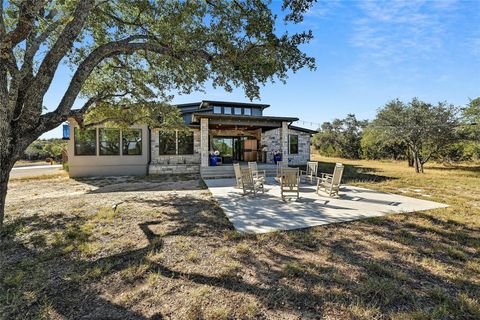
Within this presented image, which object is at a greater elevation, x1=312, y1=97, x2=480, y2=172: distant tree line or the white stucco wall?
x1=312, y1=97, x2=480, y2=172: distant tree line

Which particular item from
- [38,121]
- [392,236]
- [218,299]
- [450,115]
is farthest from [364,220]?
[450,115]

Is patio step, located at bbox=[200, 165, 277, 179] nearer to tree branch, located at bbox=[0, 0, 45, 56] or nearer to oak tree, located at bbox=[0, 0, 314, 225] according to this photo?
oak tree, located at bbox=[0, 0, 314, 225]

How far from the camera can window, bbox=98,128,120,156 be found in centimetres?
1309

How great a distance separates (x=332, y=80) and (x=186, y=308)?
12.8 m

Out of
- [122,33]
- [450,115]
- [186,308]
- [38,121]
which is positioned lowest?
[186,308]

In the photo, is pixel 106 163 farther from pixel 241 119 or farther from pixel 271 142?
pixel 271 142

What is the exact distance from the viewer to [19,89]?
327 centimetres

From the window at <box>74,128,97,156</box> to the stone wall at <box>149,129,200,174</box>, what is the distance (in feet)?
10.6

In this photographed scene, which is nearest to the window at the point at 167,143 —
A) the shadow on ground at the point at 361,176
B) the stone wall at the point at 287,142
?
the stone wall at the point at 287,142

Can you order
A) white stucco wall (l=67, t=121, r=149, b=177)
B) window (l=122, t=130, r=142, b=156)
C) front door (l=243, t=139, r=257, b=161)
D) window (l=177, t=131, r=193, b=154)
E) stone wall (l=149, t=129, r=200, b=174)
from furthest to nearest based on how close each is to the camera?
front door (l=243, t=139, r=257, b=161) → window (l=177, t=131, r=193, b=154) → stone wall (l=149, t=129, r=200, b=174) → window (l=122, t=130, r=142, b=156) → white stucco wall (l=67, t=121, r=149, b=177)

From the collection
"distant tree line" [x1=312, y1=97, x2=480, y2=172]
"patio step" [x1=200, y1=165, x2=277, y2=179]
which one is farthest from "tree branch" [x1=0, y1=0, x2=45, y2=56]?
"distant tree line" [x1=312, y1=97, x2=480, y2=172]

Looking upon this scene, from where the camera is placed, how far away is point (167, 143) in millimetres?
14570

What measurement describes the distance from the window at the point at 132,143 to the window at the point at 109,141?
15.1 inches

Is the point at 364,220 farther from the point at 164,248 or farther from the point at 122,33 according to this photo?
the point at 122,33
